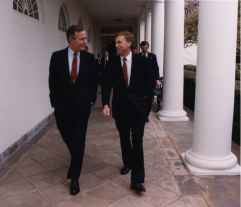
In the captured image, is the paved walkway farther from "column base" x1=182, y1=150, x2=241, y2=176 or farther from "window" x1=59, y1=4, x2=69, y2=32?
"window" x1=59, y1=4, x2=69, y2=32

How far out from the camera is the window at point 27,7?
514cm

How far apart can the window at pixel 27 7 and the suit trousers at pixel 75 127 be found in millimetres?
2552

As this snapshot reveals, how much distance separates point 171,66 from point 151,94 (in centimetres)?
377

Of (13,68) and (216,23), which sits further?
(13,68)

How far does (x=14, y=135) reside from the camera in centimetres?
472

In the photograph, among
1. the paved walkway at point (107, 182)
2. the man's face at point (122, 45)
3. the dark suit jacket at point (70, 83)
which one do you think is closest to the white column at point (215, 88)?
the paved walkway at point (107, 182)

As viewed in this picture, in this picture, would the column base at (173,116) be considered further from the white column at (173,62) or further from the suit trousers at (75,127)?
the suit trousers at (75,127)

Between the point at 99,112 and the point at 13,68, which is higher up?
the point at 13,68

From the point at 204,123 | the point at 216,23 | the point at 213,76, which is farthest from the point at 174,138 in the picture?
the point at 216,23

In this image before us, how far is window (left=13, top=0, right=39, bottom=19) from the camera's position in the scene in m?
5.14

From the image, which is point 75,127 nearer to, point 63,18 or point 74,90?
point 74,90

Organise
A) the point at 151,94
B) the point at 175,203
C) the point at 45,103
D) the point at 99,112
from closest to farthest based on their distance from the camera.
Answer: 1. the point at 175,203
2. the point at 151,94
3. the point at 45,103
4. the point at 99,112

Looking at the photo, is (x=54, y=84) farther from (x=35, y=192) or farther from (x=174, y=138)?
(x=174, y=138)

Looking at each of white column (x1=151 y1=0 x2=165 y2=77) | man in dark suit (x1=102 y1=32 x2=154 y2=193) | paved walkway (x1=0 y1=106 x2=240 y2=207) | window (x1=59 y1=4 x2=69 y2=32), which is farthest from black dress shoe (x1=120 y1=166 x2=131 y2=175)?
white column (x1=151 y1=0 x2=165 y2=77)
